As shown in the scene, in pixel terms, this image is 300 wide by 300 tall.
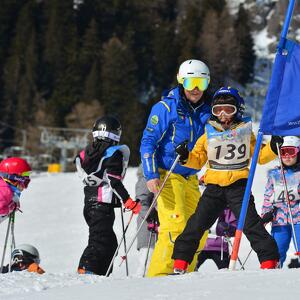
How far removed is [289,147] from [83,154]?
7.06 feet

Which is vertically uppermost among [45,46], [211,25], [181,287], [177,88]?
[211,25]

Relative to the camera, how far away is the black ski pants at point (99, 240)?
6398 millimetres

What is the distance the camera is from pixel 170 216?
574 centimetres

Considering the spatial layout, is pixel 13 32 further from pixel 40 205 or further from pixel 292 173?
pixel 292 173

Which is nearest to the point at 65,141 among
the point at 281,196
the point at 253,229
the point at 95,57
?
the point at 95,57

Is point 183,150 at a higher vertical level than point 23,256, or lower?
higher

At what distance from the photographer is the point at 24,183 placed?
22.8 ft

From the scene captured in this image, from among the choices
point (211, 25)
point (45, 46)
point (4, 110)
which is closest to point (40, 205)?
point (4, 110)

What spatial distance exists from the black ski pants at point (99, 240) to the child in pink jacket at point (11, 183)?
742mm

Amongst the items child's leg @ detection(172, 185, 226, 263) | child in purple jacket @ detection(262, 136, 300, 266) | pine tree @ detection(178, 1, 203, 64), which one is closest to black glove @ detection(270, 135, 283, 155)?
child's leg @ detection(172, 185, 226, 263)

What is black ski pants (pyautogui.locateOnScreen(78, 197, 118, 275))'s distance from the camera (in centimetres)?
640

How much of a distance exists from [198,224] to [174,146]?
80 centimetres

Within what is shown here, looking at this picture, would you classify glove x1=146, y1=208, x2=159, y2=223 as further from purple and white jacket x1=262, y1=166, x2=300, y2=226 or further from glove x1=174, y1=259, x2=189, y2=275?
glove x1=174, y1=259, x2=189, y2=275

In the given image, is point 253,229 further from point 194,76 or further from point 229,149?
point 194,76
